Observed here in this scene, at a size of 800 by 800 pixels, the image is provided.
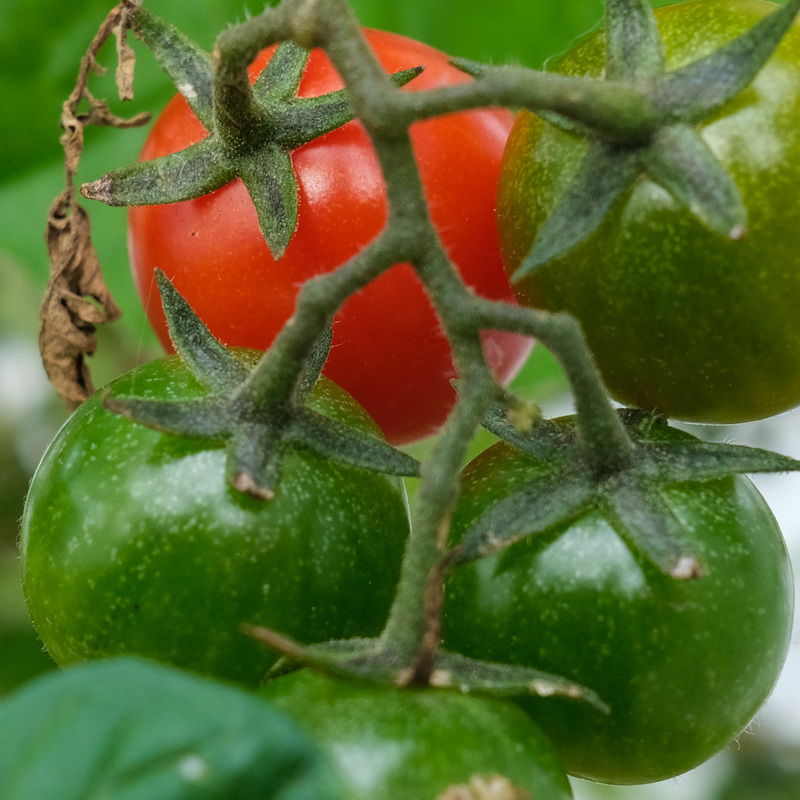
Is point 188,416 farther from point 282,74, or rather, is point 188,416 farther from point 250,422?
point 282,74

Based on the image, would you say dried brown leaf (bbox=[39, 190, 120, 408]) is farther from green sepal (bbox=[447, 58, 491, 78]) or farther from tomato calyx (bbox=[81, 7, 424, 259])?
green sepal (bbox=[447, 58, 491, 78])

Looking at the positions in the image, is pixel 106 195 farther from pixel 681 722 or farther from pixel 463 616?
pixel 681 722

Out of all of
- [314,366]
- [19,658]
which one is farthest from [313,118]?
[19,658]

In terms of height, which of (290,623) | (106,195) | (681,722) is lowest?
(681,722)

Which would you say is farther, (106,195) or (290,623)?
(106,195)

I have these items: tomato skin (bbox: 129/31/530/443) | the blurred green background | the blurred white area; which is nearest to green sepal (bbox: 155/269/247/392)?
tomato skin (bbox: 129/31/530/443)

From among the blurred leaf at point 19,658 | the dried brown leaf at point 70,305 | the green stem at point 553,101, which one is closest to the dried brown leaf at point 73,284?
the dried brown leaf at point 70,305

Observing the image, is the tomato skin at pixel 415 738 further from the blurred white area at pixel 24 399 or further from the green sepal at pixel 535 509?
the blurred white area at pixel 24 399

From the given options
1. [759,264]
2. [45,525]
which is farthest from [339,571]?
[759,264]
